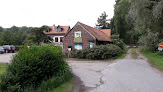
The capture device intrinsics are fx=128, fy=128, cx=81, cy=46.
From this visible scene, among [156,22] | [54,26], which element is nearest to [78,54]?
[156,22]

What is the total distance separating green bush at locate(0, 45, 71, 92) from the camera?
5.64 meters

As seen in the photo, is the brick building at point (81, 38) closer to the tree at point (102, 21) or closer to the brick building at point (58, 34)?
the brick building at point (58, 34)

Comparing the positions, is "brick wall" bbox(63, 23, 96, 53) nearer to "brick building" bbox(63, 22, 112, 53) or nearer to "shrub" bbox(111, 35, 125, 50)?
"brick building" bbox(63, 22, 112, 53)

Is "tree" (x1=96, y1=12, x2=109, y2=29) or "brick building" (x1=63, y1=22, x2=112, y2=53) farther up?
"tree" (x1=96, y1=12, x2=109, y2=29)

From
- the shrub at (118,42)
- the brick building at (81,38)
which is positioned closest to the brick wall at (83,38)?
the brick building at (81,38)

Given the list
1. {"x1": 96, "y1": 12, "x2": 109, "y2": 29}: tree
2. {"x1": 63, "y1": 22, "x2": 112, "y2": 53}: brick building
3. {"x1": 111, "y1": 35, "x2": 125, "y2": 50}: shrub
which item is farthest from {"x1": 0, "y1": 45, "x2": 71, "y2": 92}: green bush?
{"x1": 96, "y1": 12, "x2": 109, "y2": 29}: tree

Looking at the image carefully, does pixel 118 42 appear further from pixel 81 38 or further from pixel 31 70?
pixel 31 70

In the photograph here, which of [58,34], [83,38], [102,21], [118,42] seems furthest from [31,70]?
[102,21]

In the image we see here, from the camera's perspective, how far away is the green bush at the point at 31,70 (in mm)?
5637

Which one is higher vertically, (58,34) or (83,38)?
(58,34)

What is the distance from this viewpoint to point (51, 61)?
697 cm

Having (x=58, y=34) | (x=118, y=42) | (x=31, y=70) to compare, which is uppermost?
(x=58, y=34)

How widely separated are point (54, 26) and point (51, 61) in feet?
125

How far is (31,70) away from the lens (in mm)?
6027
